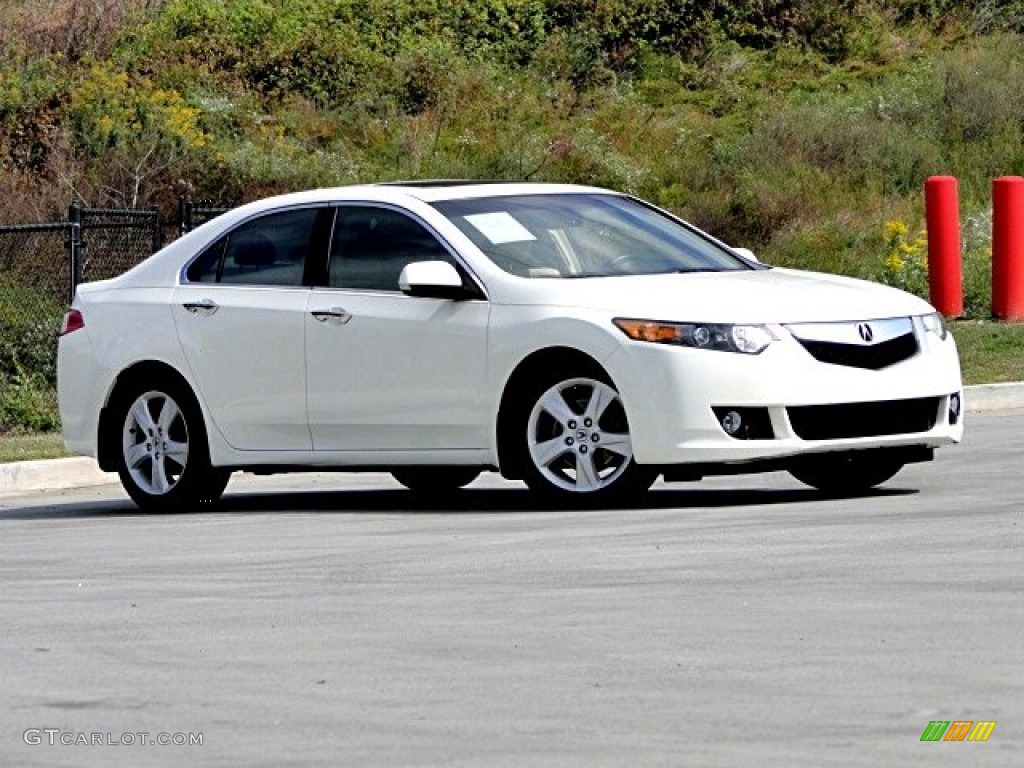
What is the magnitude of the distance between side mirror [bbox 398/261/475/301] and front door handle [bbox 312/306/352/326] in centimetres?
48

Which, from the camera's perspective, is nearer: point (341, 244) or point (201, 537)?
point (201, 537)

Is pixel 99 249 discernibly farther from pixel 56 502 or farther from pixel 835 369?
pixel 835 369

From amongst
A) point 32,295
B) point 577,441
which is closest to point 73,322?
point 577,441

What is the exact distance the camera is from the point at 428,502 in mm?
13305

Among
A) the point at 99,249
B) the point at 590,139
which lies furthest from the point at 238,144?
the point at 99,249

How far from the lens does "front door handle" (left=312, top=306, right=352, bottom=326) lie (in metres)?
12.6

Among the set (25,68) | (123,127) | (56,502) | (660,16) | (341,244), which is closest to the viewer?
(341,244)

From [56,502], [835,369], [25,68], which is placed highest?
[25,68]

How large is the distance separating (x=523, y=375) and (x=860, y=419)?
153cm

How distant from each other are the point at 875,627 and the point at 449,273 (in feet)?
15.5

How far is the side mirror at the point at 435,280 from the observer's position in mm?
12070

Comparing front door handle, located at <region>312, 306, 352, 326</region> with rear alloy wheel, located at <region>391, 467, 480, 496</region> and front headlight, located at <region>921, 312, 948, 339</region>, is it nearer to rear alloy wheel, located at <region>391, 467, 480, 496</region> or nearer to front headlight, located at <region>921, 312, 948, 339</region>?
rear alloy wheel, located at <region>391, 467, 480, 496</region>

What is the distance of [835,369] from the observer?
11469 millimetres
